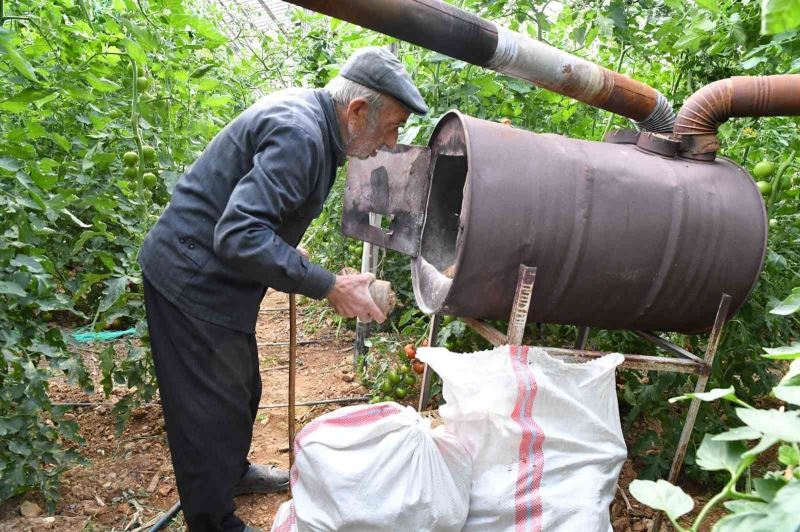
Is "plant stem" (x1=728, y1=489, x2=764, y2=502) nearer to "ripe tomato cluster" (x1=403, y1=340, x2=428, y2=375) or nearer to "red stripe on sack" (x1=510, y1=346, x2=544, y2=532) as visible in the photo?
"red stripe on sack" (x1=510, y1=346, x2=544, y2=532)

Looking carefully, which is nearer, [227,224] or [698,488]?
[227,224]

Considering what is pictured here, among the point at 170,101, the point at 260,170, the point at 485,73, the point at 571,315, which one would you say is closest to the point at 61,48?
the point at 170,101

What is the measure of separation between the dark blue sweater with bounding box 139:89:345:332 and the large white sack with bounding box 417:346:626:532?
0.61m

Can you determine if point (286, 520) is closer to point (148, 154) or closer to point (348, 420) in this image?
point (348, 420)

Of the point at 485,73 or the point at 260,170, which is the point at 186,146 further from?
the point at 485,73

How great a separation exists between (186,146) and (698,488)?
2982mm

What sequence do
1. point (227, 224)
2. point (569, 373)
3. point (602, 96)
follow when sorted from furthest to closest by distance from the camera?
point (602, 96) → point (569, 373) → point (227, 224)

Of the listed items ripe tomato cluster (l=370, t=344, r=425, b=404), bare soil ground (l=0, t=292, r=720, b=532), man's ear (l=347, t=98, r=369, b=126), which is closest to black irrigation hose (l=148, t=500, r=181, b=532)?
bare soil ground (l=0, t=292, r=720, b=532)

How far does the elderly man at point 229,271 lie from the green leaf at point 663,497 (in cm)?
133

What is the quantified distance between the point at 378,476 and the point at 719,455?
1.28 m

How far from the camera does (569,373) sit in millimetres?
2039

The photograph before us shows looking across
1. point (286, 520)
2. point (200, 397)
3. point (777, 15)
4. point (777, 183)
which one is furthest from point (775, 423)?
point (777, 183)

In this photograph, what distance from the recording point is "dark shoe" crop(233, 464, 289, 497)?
9.43 ft

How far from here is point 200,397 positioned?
2.23 meters
